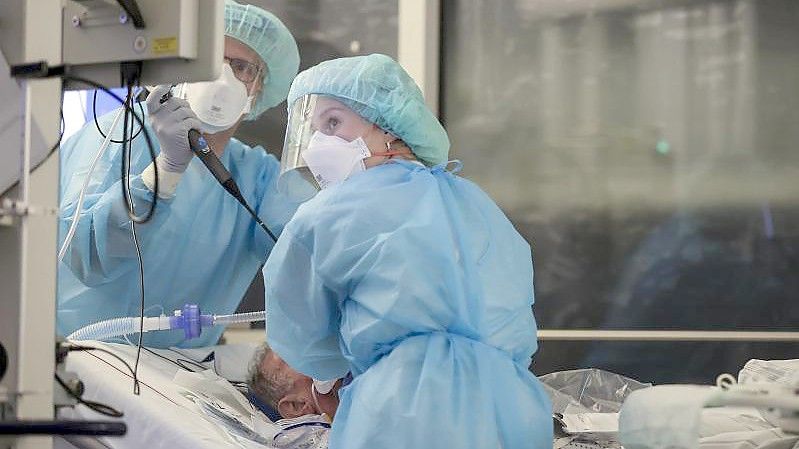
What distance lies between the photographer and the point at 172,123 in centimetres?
225

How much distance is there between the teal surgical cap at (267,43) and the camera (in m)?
2.60

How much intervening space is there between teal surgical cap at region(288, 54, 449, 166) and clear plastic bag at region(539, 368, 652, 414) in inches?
28.7

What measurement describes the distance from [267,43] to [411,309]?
1.16 m

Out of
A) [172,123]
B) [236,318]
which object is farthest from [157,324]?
[172,123]

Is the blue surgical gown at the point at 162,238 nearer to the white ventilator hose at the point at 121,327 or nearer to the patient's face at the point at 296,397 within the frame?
the white ventilator hose at the point at 121,327

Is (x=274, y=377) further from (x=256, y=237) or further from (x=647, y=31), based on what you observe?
(x=647, y=31)

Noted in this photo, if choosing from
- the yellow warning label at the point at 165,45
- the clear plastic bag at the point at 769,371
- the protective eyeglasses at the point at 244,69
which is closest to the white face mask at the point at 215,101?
the protective eyeglasses at the point at 244,69

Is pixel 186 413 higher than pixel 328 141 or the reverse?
the reverse

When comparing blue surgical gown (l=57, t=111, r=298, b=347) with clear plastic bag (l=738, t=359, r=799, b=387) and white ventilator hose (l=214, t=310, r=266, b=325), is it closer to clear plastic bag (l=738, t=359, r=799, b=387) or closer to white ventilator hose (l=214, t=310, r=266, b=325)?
Answer: white ventilator hose (l=214, t=310, r=266, b=325)

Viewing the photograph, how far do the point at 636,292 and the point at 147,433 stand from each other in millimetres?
1888

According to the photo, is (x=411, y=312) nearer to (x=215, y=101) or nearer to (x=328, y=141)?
(x=328, y=141)

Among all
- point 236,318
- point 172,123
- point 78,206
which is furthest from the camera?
point 236,318

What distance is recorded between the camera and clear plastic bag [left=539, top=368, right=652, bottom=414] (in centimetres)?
245

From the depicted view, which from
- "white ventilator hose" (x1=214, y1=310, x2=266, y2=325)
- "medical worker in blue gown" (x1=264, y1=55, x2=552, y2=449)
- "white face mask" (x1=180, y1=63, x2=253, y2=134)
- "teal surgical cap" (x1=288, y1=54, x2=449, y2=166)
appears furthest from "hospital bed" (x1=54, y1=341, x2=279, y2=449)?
"teal surgical cap" (x1=288, y1=54, x2=449, y2=166)
